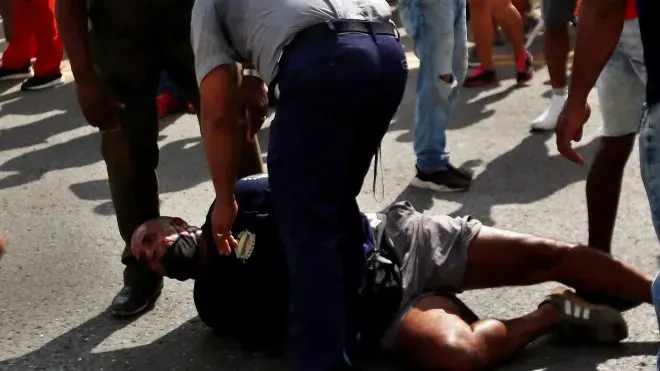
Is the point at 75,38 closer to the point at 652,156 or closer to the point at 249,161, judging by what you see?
the point at 249,161

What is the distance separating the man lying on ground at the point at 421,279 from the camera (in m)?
3.25

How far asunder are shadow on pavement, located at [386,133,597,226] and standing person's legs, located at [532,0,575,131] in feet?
0.85

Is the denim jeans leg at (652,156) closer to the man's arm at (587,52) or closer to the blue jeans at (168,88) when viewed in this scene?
the man's arm at (587,52)

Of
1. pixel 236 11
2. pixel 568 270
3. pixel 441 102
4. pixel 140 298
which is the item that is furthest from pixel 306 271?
pixel 441 102

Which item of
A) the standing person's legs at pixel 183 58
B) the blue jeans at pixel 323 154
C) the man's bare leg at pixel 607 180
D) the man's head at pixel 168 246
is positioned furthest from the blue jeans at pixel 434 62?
the blue jeans at pixel 323 154

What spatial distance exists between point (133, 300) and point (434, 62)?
191cm

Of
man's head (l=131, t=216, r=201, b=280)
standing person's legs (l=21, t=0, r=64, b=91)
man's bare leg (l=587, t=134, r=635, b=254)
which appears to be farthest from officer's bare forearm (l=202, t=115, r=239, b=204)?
standing person's legs (l=21, t=0, r=64, b=91)

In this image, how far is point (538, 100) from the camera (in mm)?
6766

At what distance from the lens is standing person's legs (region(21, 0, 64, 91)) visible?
7.82m

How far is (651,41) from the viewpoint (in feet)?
7.15

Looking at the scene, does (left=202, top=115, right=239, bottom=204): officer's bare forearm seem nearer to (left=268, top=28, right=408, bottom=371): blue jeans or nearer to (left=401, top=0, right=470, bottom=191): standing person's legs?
(left=268, top=28, right=408, bottom=371): blue jeans

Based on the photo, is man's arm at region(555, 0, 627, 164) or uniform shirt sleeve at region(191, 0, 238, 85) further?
uniform shirt sleeve at region(191, 0, 238, 85)

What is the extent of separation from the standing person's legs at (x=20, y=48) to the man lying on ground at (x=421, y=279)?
4904 mm

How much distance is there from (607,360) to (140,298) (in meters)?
1.72
